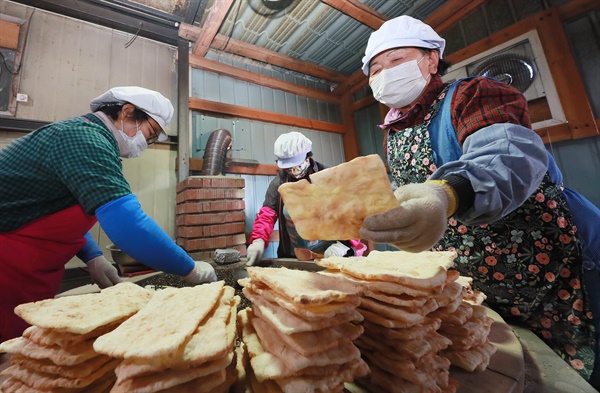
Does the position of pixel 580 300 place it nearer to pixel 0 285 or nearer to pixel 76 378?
pixel 76 378

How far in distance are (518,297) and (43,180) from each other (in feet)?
9.73

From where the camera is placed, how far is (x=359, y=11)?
3820mm

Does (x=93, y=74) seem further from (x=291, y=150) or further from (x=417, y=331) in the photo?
(x=417, y=331)

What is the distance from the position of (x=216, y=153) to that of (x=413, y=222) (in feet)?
13.4

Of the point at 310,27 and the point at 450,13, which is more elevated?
the point at 310,27

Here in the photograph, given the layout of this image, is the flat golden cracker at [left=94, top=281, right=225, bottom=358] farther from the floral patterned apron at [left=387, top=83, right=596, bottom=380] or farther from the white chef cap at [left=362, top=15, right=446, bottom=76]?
the white chef cap at [left=362, top=15, right=446, bottom=76]

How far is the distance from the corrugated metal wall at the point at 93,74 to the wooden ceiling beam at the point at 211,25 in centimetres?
63

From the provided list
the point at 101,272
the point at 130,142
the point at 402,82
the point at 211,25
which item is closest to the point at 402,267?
the point at 402,82

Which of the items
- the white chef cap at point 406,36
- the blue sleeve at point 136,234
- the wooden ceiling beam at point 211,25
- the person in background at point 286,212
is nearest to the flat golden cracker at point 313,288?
the blue sleeve at point 136,234

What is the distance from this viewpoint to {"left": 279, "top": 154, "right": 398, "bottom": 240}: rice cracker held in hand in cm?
93

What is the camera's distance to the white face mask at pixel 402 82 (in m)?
1.67

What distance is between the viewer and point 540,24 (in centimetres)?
344

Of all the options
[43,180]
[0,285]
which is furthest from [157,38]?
[0,285]

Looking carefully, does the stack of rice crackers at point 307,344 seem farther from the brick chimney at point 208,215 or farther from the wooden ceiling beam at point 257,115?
the wooden ceiling beam at point 257,115
